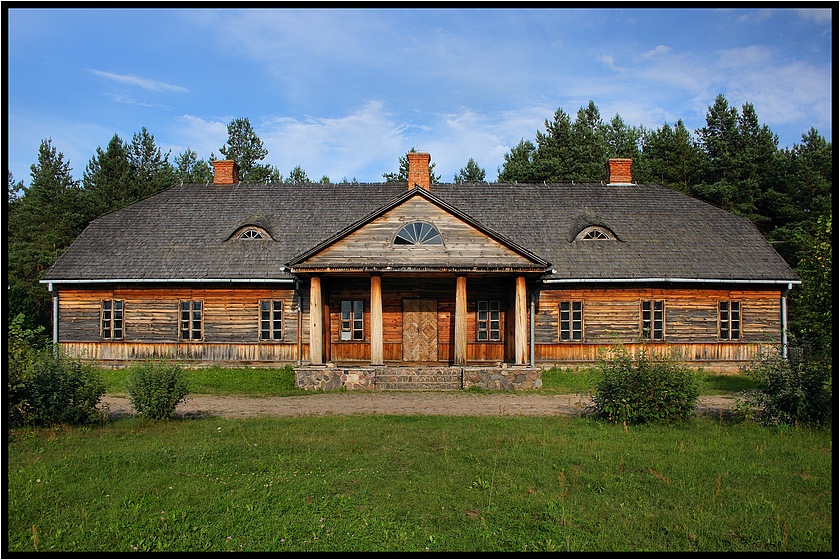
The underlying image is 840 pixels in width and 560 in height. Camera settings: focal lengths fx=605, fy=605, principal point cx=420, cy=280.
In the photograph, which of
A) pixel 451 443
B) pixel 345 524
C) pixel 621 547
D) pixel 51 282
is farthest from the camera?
pixel 51 282

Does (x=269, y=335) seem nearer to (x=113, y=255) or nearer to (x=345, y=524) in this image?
(x=113, y=255)

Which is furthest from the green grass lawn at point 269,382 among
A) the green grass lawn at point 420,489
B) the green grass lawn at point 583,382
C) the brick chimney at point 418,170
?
the brick chimney at point 418,170

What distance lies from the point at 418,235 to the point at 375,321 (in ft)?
9.68

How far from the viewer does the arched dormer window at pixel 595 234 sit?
75.3ft

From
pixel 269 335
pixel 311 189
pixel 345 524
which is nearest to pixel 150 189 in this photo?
pixel 311 189

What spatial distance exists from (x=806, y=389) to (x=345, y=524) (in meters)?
9.02

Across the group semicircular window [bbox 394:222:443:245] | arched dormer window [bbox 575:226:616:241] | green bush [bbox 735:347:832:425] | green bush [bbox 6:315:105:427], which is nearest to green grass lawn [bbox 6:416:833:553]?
green bush [bbox 735:347:832:425]

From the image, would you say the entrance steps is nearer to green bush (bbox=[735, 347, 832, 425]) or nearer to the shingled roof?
the shingled roof

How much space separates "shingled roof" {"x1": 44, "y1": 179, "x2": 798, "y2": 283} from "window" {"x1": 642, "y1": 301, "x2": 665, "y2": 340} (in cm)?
117

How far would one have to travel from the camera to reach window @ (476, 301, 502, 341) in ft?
70.7

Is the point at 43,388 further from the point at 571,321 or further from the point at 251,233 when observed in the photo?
the point at 571,321

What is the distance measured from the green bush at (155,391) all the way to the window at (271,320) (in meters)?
9.78

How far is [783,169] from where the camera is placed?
38.6 metres

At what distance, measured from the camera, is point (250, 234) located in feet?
76.3
